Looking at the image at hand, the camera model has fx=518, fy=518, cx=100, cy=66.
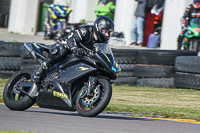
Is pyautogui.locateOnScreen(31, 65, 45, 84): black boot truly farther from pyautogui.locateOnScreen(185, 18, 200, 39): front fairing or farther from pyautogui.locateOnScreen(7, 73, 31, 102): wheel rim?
pyautogui.locateOnScreen(185, 18, 200, 39): front fairing

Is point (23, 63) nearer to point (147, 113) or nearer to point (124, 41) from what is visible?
point (147, 113)

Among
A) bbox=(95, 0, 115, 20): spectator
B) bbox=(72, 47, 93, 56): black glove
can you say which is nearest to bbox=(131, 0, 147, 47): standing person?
bbox=(95, 0, 115, 20): spectator

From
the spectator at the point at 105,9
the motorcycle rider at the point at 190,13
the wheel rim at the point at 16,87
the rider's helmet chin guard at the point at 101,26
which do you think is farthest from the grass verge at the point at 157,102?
the spectator at the point at 105,9

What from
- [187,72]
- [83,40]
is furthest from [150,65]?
[83,40]

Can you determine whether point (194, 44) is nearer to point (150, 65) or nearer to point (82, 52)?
point (150, 65)

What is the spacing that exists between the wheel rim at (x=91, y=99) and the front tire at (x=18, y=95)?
1.06 meters

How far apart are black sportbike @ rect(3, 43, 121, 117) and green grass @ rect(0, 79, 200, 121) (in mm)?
1327

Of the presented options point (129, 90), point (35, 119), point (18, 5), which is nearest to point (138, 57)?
point (129, 90)

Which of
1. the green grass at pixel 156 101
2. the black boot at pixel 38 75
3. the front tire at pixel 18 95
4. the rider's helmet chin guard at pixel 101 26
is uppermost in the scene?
the rider's helmet chin guard at pixel 101 26

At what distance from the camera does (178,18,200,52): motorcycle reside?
14.8 m

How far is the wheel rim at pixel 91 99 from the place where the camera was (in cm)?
664

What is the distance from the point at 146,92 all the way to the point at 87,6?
39.6 ft

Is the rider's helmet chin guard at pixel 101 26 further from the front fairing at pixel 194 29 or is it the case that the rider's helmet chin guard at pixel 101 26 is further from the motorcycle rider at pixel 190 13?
the motorcycle rider at pixel 190 13

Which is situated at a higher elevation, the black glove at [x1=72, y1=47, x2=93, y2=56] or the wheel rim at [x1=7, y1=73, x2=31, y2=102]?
the black glove at [x1=72, y1=47, x2=93, y2=56]
